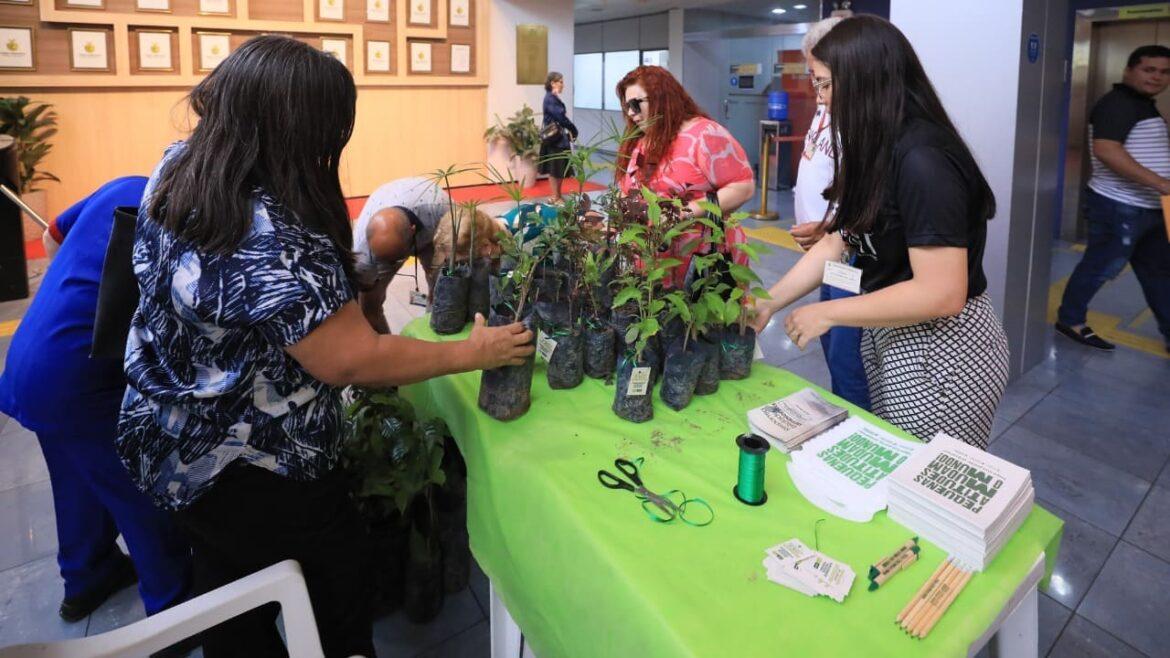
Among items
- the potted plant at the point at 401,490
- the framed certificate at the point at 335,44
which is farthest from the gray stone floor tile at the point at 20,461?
the framed certificate at the point at 335,44

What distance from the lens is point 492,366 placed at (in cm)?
134

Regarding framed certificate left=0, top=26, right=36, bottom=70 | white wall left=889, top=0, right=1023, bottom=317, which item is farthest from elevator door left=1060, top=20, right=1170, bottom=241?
framed certificate left=0, top=26, right=36, bottom=70

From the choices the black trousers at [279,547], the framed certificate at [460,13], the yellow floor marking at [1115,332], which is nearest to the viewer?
the black trousers at [279,547]

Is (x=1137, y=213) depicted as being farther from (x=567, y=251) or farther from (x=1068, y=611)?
(x=567, y=251)

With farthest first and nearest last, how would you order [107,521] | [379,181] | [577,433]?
[379,181] → [107,521] → [577,433]

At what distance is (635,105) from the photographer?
2445mm

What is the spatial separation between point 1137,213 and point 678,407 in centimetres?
321

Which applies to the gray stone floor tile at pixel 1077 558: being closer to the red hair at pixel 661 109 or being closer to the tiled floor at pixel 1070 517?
the tiled floor at pixel 1070 517

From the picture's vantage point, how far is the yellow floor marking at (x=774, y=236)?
19.8 ft

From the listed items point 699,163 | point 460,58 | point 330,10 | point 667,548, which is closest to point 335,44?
point 330,10

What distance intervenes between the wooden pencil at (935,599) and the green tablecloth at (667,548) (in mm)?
19

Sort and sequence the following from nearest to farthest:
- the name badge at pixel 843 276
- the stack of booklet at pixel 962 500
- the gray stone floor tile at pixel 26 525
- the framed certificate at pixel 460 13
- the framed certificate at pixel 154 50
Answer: the stack of booklet at pixel 962 500 < the name badge at pixel 843 276 < the gray stone floor tile at pixel 26 525 < the framed certificate at pixel 154 50 < the framed certificate at pixel 460 13

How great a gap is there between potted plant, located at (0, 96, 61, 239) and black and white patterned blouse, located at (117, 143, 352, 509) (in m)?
4.97

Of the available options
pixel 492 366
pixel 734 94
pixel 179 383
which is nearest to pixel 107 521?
pixel 179 383
